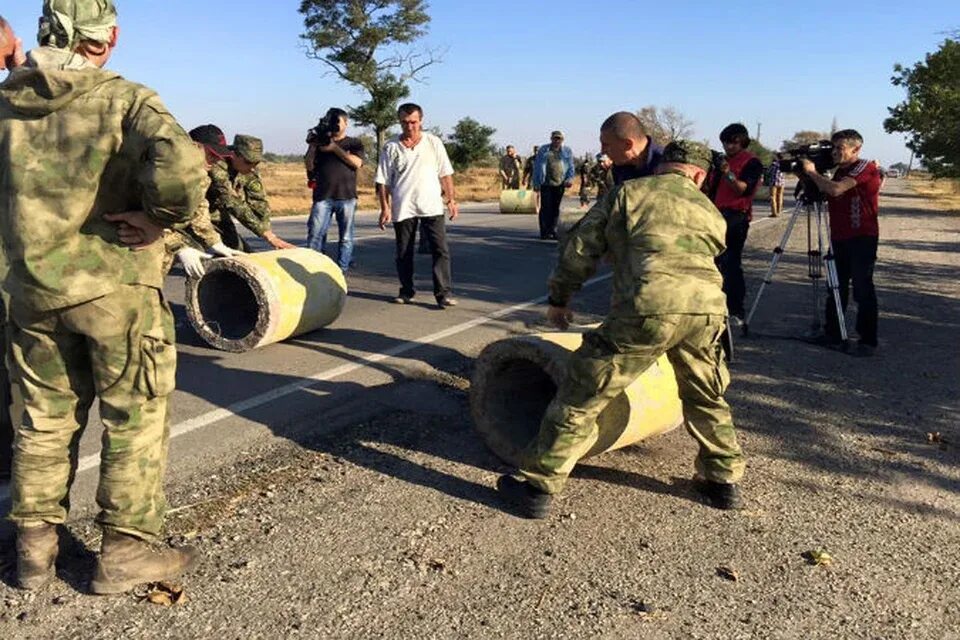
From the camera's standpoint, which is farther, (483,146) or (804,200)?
(483,146)

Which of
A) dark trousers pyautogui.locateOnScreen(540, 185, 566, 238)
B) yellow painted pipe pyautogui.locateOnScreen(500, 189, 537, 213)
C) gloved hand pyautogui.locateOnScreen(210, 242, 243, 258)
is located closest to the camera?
gloved hand pyautogui.locateOnScreen(210, 242, 243, 258)

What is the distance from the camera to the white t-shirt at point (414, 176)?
7.94 meters

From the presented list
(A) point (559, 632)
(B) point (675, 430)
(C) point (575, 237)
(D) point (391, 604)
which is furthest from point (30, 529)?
(B) point (675, 430)

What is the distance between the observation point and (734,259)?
7273mm

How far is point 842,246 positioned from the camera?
22.7 ft

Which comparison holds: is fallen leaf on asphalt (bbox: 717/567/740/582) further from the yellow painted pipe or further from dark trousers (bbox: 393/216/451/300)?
the yellow painted pipe

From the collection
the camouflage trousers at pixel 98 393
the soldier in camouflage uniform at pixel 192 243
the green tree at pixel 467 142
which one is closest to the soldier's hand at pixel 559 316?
the camouflage trousers at pixel 98 393

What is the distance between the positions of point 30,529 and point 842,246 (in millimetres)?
6232

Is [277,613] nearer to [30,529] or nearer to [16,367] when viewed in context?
[30,529]

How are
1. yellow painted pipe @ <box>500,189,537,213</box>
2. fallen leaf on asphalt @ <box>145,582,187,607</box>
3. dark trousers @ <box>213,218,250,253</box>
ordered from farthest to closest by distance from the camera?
yellow painted pipe @ <box>500,189,537,213</box> → dark trousers @ <box>213,218,250,253</box> → fallen leaf on asphalt @ <box>145,582,187,607</box>

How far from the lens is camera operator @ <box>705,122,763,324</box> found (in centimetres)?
695

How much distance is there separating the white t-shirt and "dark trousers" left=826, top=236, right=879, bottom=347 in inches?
141

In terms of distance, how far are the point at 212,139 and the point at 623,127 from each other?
13.9ft

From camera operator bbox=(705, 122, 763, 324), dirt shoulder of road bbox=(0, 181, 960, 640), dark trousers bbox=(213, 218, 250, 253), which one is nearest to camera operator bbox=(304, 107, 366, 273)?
dark trousers bbox=(213, 218, 250, 253)
